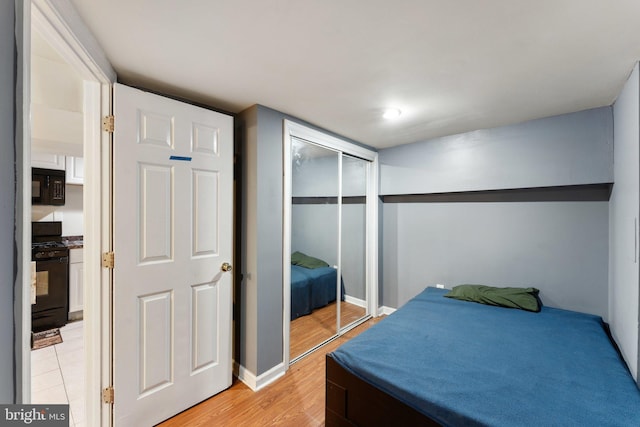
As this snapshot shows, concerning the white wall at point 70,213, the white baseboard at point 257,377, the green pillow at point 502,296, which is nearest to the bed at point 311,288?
the white baseboard at point 257,377

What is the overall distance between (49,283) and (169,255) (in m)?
2.56

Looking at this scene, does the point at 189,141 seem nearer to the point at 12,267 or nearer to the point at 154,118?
the point at 154,118

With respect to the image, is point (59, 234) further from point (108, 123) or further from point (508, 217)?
point (508, 217)

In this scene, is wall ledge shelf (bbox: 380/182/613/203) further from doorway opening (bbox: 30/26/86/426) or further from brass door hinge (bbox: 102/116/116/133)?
doorway opening (bbox: 30/26/86/426)

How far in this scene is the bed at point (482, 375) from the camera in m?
1.21

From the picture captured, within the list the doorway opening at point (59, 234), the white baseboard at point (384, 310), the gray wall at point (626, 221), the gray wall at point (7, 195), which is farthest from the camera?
the white baseboard at point (384, 310)

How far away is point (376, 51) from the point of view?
4.63 feet

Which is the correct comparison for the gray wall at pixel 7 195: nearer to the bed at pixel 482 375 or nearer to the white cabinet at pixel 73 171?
the bed at pixel 482 375

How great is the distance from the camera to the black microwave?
10.5 ft

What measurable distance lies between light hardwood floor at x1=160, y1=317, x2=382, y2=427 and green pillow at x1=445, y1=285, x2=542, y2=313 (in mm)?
1593

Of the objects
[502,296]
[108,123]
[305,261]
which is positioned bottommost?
[502,296]

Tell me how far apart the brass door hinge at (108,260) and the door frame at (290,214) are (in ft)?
3.92

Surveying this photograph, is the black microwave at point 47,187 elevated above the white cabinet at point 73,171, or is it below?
below

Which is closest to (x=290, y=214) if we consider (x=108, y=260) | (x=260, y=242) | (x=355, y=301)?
(x=260, y=242)
